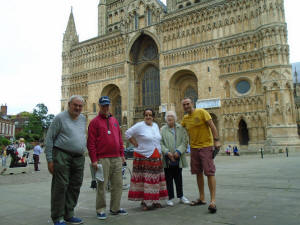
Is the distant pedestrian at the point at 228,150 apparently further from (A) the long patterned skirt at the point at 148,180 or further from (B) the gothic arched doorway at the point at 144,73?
(A) the long patterned skirt at the point at 148,180

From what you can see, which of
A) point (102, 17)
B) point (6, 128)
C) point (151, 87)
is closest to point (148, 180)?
point (151, 87)

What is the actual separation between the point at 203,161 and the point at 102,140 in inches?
70.0

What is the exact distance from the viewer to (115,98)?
38125 millimetres

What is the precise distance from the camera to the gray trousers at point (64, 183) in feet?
11.6

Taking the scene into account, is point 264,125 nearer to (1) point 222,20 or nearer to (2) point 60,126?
(1) point 222,20

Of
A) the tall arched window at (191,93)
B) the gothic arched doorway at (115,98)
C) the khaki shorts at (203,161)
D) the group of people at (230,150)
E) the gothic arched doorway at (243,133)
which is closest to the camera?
the khaki shorts at (203,161)

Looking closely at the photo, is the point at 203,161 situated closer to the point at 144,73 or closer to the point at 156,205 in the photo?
the point at 156,205

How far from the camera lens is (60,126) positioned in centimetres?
373

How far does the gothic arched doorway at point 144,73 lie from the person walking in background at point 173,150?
1141 inches

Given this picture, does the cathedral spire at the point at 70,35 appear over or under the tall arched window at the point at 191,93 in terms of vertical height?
over

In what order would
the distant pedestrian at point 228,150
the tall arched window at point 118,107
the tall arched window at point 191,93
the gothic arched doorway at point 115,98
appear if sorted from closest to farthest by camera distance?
the distant pedestrian at point 228,150 → the tall arched window at point 191,93 → the gothic arched doorway at point 115,98 → the tall arched window at point 118,107

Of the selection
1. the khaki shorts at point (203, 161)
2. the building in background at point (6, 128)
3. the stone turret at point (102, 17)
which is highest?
the stone turret at point (102, 17)

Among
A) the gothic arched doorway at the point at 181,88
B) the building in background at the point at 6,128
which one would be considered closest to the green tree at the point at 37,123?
the building in background at the point at 6,128

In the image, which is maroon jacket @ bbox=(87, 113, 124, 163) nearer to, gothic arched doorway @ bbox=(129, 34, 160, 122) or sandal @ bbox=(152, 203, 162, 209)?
sandal @ bbox=(152, 203, 162, 209)
